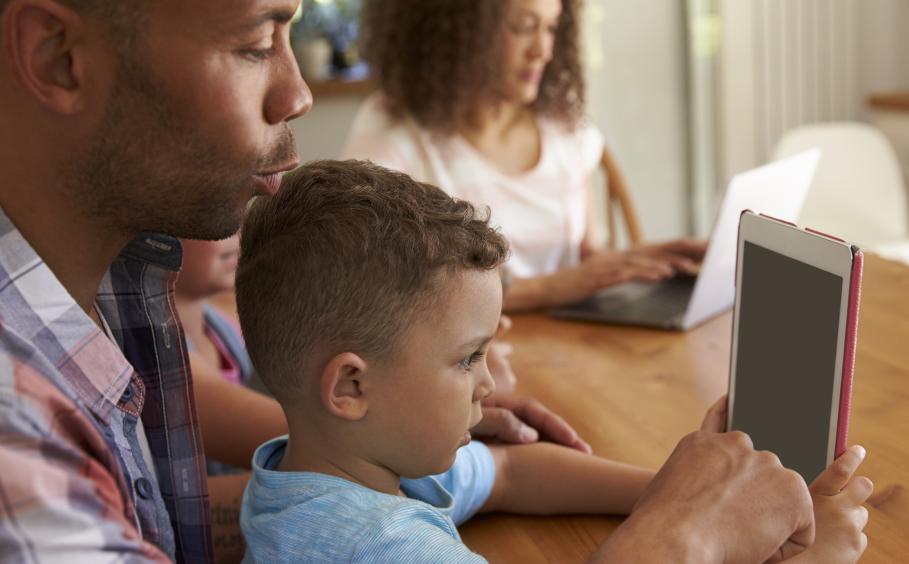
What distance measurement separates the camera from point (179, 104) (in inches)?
29.9

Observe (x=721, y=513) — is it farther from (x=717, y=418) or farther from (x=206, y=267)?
(x=206, y=267)

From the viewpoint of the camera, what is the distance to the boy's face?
0.81m

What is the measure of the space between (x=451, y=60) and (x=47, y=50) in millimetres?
1493

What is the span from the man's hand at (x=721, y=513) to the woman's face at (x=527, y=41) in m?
1.35

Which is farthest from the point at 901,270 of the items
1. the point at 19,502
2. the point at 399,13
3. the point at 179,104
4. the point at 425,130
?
the point at 19,502

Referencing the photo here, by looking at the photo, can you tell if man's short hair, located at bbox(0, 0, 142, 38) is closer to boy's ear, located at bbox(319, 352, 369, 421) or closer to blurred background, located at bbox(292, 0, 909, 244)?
boy's ear, located at bbox(319, 352, 369, 421)

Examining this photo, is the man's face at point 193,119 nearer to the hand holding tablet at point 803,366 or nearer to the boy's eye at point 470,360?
the boy's eye at point 470,360

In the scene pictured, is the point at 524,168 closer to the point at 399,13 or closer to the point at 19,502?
the point at 399,13

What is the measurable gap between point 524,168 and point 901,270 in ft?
2.63

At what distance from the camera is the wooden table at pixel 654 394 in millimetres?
948

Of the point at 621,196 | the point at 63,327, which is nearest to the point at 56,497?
the point at 63,327

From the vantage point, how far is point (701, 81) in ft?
12.8

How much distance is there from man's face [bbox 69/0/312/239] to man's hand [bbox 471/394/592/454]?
0.39 m

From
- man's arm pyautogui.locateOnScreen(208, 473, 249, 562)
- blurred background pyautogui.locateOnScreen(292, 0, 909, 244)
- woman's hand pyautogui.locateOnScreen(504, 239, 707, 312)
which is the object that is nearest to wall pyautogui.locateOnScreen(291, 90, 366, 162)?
blurred background pyautogui.locateOnScreen(292, 0, 909, 244)
